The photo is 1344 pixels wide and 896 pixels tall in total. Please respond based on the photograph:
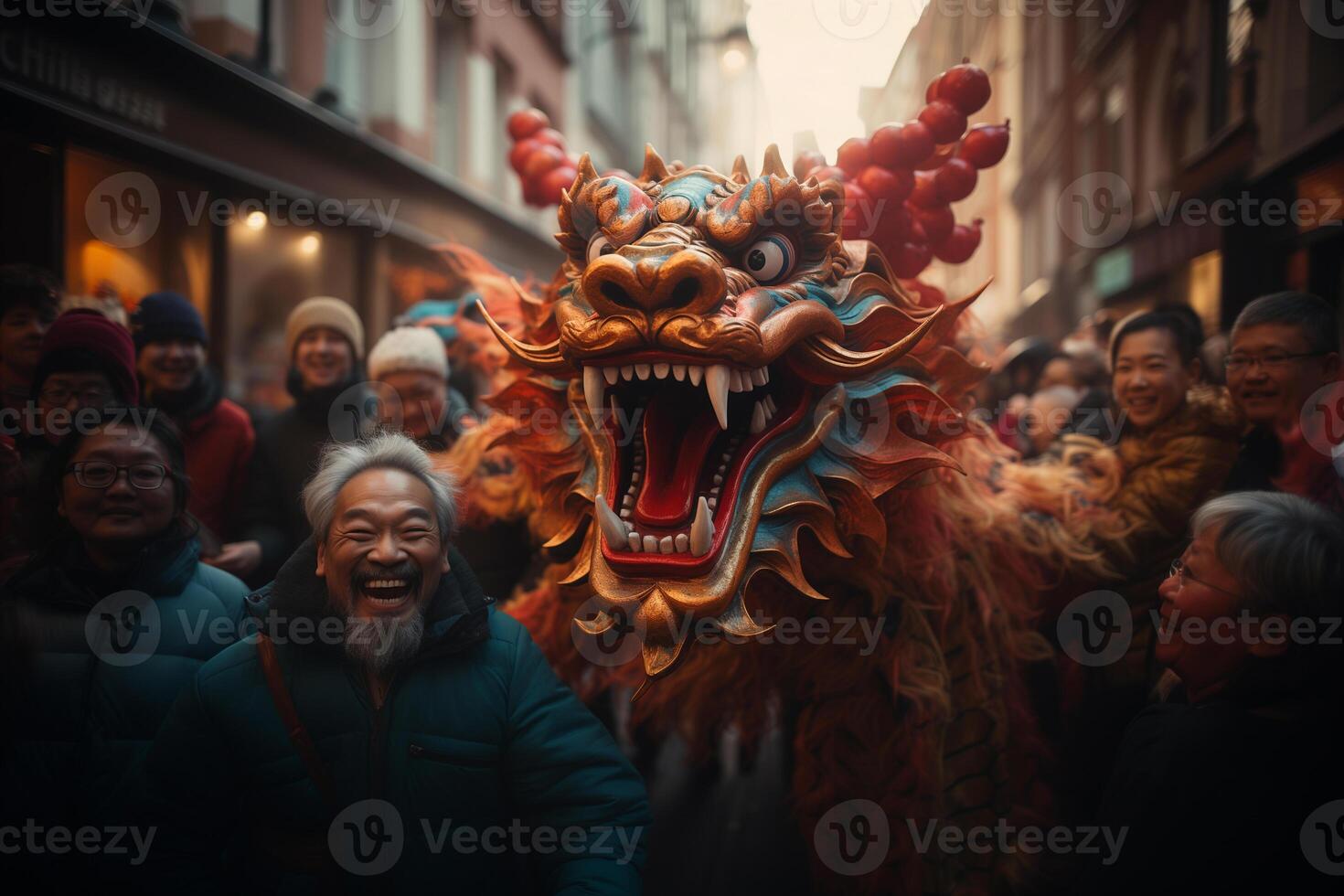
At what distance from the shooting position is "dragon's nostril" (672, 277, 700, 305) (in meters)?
1.87

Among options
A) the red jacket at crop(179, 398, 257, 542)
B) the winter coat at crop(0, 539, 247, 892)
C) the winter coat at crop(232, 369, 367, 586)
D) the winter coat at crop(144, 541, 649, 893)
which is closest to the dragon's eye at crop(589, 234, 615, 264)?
the winter coat at crop(144, 541, 649, 893)

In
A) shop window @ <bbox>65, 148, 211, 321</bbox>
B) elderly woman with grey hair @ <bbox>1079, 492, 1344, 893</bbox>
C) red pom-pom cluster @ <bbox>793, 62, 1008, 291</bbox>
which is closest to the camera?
elderly woman with grey hair @ <bbox>1079, 492, 1344, 893</bbox>

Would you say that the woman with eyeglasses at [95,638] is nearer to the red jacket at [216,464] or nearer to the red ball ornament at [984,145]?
the red jacket at [216,464]

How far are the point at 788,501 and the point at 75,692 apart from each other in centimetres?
159

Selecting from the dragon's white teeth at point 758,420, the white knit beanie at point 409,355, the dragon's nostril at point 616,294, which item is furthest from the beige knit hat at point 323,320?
the dragon's white teeth at point 758,420

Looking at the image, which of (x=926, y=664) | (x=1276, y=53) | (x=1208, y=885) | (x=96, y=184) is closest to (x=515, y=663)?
(x=926, y=664)

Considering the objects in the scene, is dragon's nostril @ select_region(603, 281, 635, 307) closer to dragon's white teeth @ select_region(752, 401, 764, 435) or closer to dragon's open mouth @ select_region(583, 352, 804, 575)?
dragon's open mouth @ select_region(583, 352, 804, 575)

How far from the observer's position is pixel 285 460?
9.40 ft

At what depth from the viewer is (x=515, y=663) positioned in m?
1.94

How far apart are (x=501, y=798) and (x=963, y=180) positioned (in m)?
2.10

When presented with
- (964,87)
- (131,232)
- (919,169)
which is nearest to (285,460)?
(919,169)

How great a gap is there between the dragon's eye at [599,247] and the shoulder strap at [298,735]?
112 centimetres

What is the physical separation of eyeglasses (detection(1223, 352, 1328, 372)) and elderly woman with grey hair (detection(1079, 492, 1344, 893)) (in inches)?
30.3

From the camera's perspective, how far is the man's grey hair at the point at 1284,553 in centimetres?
158
